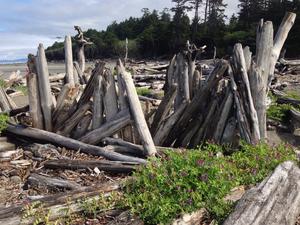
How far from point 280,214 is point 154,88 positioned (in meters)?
14.1

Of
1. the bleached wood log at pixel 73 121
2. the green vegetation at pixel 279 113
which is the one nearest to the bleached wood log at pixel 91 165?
the bleached wood log at pixel 73 121

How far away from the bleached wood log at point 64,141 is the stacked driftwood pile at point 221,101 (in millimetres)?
972

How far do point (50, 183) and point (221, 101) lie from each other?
9.75ft

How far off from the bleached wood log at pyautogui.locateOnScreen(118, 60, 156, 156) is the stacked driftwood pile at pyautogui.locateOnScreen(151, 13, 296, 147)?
0.72m

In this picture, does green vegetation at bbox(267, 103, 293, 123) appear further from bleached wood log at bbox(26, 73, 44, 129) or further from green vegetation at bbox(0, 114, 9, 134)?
green vegetation at bbox(0, 114, 9, 134)

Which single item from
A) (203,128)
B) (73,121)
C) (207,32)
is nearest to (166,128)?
(203,128)

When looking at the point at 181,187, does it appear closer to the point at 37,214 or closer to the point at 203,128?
the point at 37,214

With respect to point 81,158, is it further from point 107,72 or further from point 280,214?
point 280,214

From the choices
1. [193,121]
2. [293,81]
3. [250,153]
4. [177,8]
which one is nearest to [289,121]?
[193,121]

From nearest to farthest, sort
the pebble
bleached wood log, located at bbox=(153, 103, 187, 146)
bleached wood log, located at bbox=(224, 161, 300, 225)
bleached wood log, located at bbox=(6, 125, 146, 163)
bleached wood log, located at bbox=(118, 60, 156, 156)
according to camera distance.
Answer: bleached wood log, located at bbox=(224, 161, 300, 225) → the pebble → bleached wood log, located at bbox=(118, 60, 156, 156) → bleached wood log, located at bbox=(6, 125, 146, 163) → bleached wood log, located at bbox=(153, 103, 187, 146)

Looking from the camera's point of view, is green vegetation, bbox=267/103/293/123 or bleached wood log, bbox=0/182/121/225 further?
green vegetation, bbox=267/103/293/123

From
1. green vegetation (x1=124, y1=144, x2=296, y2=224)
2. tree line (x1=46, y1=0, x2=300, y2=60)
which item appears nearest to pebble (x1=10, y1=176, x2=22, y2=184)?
green vegetation (x1=124, y1=144, x2=296, y2=224)

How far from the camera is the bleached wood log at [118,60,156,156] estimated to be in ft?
21.1

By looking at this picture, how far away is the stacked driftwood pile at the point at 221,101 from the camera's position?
681 cm
